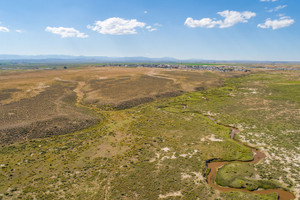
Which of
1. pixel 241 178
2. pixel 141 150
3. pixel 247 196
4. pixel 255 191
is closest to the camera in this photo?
pixel 247 196

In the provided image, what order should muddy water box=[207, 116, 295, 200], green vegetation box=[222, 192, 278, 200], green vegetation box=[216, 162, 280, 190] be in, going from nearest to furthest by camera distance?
green vegetation box=[222, 192, 278, 200] < muddy water box=[207, 116, 295, 200] < green vegetation box=[216, 162, 280, 190]

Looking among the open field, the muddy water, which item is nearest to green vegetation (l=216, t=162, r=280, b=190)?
the open field

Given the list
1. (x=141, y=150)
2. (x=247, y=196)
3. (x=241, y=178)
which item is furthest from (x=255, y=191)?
(x=141, y=150)

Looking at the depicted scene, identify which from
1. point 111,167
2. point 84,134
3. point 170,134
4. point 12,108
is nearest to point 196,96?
point 170,134

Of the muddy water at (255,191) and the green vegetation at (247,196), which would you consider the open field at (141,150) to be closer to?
the green vegetation at (247,196)

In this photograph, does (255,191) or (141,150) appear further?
(141,150)

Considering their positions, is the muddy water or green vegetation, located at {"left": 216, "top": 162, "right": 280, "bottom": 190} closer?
the muddy water

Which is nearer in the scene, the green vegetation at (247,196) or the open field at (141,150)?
the green vegetation at (247,196)

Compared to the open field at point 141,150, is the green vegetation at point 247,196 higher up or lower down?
lower down

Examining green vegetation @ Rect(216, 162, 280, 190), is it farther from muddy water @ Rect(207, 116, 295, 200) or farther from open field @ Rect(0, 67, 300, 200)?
muddy water @ Rect(207, 116, 295, 200)

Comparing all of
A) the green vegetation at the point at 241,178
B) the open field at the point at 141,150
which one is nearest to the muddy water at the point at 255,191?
the green vegetation at the point at 241,178

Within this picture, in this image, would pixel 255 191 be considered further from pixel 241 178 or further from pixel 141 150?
pixel 141 150
